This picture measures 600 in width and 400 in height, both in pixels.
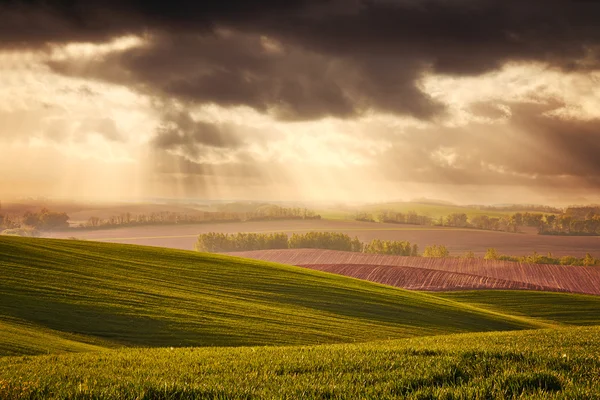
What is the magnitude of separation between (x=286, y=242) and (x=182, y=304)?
10081 centimetres

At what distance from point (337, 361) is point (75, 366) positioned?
6.13 metres

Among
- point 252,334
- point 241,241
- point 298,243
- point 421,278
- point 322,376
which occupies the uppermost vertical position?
point 322,376

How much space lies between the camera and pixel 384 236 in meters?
137

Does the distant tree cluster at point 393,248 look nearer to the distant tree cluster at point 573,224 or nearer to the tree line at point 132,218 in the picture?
the tree line at point 132,218

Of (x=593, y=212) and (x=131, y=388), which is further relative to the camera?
(x=593, y=212)

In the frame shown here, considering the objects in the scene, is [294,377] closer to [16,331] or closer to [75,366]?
[75,366]

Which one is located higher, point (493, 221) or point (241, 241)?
point (493, 221)

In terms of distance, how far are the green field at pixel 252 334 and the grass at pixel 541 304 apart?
0.71 ft

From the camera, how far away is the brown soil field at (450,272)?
71.6 metres

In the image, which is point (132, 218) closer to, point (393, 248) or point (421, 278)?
point (393, 248)

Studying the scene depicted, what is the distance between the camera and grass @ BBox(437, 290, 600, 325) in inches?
2160

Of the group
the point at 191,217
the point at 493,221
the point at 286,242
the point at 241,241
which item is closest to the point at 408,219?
the point at 493,221

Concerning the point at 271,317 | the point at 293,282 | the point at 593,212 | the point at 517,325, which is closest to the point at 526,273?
the point at 517,325

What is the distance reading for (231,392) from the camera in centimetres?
884
